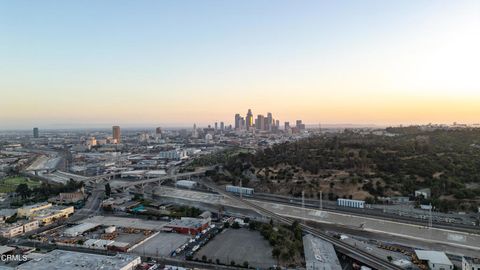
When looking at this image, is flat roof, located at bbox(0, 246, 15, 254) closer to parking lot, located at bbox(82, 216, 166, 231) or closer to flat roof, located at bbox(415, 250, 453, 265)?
parking lot, located at bbox(82, 216, 166, 231)

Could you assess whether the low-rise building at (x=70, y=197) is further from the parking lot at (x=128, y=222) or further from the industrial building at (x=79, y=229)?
the industrial building at (x=79, y=229)

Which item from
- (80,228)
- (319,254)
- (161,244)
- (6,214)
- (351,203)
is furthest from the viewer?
(351,203)

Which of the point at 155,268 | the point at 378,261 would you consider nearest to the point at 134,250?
the point at 155,268

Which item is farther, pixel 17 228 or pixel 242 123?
pixel 242 123

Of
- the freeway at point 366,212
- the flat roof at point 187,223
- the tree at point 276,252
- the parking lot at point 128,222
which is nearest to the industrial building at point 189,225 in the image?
the flat roof at point 187,223

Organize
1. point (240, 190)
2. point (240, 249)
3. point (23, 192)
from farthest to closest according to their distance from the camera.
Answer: point (240, 190) → point (23, 192) → point (240, 249)

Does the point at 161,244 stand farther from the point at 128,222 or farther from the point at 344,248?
the point at 344,248

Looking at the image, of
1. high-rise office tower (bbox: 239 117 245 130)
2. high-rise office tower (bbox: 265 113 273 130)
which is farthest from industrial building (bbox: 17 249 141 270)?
high-rise office tower (bbox: 239 117 245 130)

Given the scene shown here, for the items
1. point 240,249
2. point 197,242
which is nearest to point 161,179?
point 197,242
